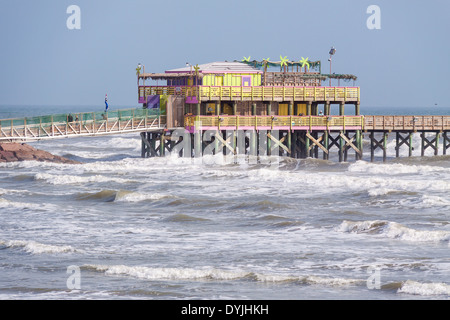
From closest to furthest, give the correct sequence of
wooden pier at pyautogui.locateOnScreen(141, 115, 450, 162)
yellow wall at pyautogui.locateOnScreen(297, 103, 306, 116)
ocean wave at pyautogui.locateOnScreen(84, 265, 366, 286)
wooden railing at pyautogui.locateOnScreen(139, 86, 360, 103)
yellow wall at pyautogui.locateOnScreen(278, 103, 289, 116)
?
ocean wave at pyautogui.locateOnScreen(84, 265, 366, 286) < wooden pier at pyautogui.locateOnScreen(141, 115, 450, 162) < wooden railing at pyautogui.locateOnScreen(139, 86, 360, 103) < yellow wall at pyautogui.locateOnScreen(278, 103, 289, 116) < yellow wall at pyautogui.locateOnScreen(297, 103, 306, 116)

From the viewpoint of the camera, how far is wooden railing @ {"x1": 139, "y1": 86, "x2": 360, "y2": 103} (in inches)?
1981

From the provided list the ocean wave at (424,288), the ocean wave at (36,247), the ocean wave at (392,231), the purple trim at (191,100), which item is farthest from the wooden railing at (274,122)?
the ocean wave at (424,288)

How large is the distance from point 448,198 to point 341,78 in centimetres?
2179

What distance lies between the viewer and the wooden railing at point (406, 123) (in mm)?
51375

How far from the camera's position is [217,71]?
2039 inches

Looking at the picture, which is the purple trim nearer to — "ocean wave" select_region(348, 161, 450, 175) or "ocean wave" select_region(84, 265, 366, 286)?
"ocean wave" select_region(348, 161, 450, 175)

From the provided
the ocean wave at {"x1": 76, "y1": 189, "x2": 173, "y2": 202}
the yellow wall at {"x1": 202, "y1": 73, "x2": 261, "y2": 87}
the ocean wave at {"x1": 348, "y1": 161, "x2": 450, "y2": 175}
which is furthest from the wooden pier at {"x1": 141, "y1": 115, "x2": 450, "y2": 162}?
the ocean wave at {"x1": 76, "y1": 189, "x2": 173, "y2": 202}

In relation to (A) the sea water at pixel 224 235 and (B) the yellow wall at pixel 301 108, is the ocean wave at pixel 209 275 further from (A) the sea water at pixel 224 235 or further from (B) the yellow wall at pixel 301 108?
(B) the yellow wall at pixel 301 108

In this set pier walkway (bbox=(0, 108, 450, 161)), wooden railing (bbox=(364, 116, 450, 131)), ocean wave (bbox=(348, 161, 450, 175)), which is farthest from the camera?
wooden railing (bbox=(364, 116, 450, 131))

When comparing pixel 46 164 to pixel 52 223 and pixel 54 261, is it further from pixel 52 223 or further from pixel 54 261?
pixel 54 261

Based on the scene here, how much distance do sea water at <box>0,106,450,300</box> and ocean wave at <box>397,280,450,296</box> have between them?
1.5 inches

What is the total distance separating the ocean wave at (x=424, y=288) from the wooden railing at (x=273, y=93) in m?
32.2

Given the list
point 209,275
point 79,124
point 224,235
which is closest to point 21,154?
point 79,124

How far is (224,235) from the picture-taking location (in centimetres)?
2578
